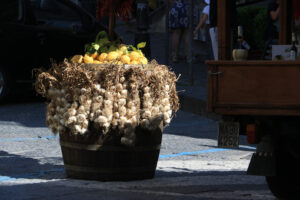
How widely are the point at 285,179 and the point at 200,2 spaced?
1587cm

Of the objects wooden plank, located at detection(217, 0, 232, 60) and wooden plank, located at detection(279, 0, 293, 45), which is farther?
wooden plank, located at detection(279, 0, 293, 45)

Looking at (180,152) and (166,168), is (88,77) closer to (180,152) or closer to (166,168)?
(166,168)

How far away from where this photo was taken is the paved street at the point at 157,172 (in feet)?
20.4

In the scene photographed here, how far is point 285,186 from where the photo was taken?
19.2 ft

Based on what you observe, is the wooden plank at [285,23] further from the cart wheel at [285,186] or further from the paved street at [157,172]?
the cart wheel at [285,186]

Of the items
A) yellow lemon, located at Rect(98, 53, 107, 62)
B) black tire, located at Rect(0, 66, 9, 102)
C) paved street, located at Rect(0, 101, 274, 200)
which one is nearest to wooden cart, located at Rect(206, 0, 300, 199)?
paved street, located at Rect(0, 101, 274, 200)

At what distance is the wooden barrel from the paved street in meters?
0.08

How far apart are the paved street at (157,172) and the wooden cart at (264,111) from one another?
448mm

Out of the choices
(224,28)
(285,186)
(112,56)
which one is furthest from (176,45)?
(285,186)

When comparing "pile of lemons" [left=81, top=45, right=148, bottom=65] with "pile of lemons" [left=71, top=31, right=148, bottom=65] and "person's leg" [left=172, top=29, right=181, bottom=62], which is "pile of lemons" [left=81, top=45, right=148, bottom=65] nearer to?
"pile of lemons" [left=71, top=31, right=148, bottom=65]

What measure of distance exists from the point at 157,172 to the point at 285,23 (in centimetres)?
214

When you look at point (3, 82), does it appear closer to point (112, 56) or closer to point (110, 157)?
point (112, 56)

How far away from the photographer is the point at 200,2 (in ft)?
70.1

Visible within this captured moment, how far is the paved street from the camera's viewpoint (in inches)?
244
